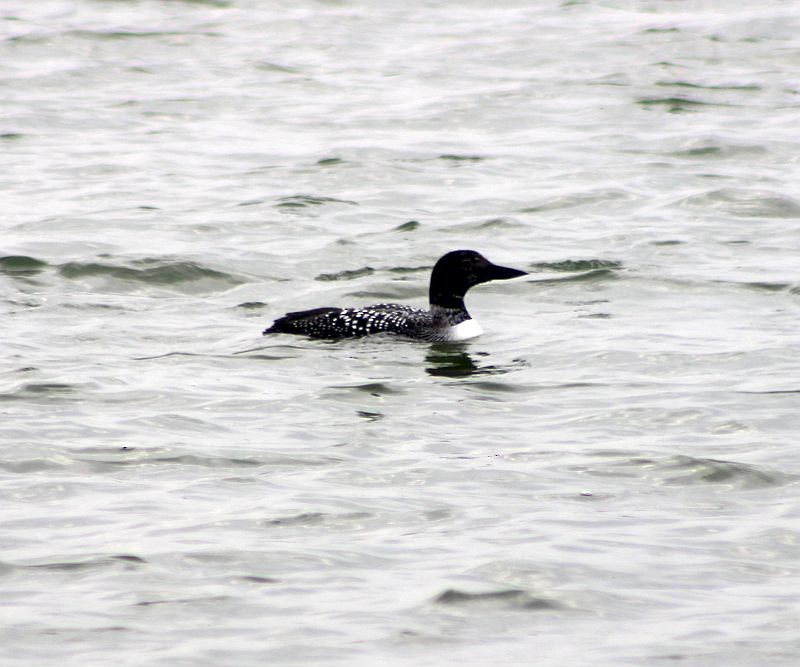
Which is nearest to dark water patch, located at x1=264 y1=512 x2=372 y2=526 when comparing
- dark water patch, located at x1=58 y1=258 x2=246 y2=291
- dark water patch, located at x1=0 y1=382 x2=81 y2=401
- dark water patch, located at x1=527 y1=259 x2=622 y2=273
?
dark water patch, located at x1=0 y1=382 x2=81 y2=401

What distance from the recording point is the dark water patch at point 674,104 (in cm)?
1884

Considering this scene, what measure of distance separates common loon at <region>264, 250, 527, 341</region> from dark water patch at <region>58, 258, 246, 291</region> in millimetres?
1662

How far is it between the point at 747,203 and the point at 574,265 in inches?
103

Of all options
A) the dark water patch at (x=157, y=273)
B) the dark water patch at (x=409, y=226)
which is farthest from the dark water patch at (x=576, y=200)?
the dark water patch at (x=157, y=273)

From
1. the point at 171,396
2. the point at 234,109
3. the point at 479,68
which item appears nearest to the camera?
the point at 171,396

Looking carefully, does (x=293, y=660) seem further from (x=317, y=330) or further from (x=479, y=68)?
(x=479, y=68)

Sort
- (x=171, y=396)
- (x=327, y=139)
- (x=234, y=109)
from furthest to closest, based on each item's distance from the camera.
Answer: (x=234, y=109) < (x=327, y=139) < (x=171, y=396)

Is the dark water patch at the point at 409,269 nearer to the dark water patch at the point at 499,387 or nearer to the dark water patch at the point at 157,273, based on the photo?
the dark water patch at the point at 157,273

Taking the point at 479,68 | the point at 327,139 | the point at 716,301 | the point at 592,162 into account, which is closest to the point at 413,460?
the point at 716,301

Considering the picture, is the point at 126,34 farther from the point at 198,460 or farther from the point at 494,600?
the point at 494,600

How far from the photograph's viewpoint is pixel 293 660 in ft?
19.5

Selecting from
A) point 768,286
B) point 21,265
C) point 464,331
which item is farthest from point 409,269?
point 21,265

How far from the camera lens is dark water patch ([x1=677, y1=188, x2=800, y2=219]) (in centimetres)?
1455

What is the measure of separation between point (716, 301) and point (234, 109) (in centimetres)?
871
